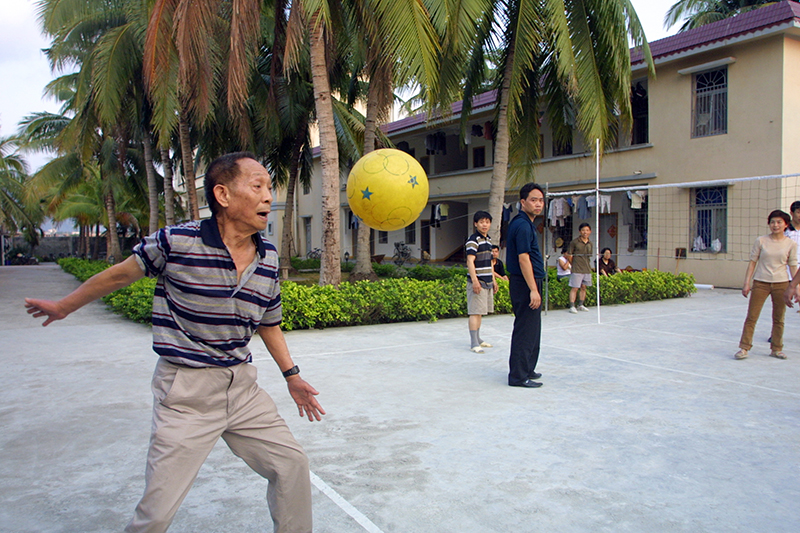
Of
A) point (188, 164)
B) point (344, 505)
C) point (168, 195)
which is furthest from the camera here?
point (168, 195)

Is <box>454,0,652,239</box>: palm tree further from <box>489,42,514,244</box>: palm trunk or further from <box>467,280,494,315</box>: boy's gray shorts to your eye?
<box>467,280,494,315</box>: boy's gray shorts

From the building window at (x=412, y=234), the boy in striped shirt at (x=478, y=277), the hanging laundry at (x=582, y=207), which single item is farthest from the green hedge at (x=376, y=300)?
the building window at (x=412, y=234)

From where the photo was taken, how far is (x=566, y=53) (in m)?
10.2

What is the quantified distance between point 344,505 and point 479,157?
23653 mm

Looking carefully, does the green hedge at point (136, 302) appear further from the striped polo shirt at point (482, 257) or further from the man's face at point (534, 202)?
the man's face at point (534, 202)

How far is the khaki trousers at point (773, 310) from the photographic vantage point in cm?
678

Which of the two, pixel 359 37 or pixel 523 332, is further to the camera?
pixel 359 37

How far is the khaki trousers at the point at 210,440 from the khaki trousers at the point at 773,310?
615 centimetres

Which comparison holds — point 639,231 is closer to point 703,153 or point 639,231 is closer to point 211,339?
point 703,153

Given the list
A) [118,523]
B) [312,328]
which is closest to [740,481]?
[118,523]

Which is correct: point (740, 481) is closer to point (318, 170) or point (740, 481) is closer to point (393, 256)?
point (393, 256)

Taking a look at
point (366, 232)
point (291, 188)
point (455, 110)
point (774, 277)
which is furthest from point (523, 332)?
point (455, 110)

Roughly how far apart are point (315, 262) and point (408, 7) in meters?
18.3

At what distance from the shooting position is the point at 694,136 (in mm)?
16016
